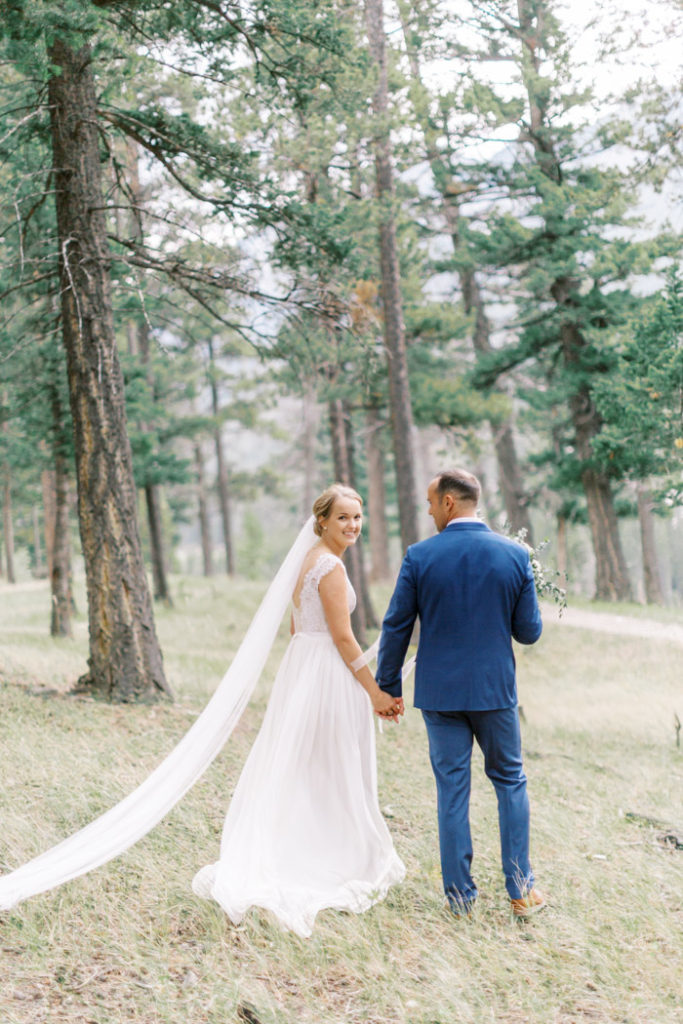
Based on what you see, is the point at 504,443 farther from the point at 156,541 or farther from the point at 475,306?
the point at 156,541

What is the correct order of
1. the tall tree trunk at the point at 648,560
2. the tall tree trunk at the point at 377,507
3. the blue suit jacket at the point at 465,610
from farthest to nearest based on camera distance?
the tall tree trunk at the point at 377,507 → the tall tree trunk at the point at 648,560 → the blue suit jacket at the point at 465,610

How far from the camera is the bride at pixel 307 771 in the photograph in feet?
16.4

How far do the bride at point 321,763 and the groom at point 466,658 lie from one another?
45 centimetres

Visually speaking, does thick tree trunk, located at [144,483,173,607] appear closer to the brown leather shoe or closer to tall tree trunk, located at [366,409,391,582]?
tall tree trunk, located at [366,409,391,582]

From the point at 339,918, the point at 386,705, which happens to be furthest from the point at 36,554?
the point at 339,918

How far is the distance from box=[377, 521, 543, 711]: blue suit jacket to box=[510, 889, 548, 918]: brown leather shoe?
1.01m

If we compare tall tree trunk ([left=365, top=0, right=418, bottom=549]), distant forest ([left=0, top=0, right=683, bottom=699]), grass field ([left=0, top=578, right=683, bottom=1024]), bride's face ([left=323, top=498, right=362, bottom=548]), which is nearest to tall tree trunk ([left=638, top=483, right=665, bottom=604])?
distant forest ([left=0, top=0, right=683, bottom=699])

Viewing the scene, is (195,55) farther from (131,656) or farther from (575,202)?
(575,202)

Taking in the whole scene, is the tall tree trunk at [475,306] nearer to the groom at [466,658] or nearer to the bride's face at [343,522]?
the bride's face at [343,522]

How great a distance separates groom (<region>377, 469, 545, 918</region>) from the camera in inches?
A: 181

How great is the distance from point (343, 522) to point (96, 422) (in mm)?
4560

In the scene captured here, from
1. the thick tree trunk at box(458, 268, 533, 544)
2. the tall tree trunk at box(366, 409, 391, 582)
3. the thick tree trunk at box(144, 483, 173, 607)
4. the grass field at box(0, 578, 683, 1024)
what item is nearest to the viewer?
the grass field at box(0, 578, 683, 1024)

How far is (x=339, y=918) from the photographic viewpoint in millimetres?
4664

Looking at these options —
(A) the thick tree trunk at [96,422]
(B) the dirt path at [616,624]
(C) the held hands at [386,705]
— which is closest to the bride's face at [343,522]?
(C) the held hands at [386,705]
